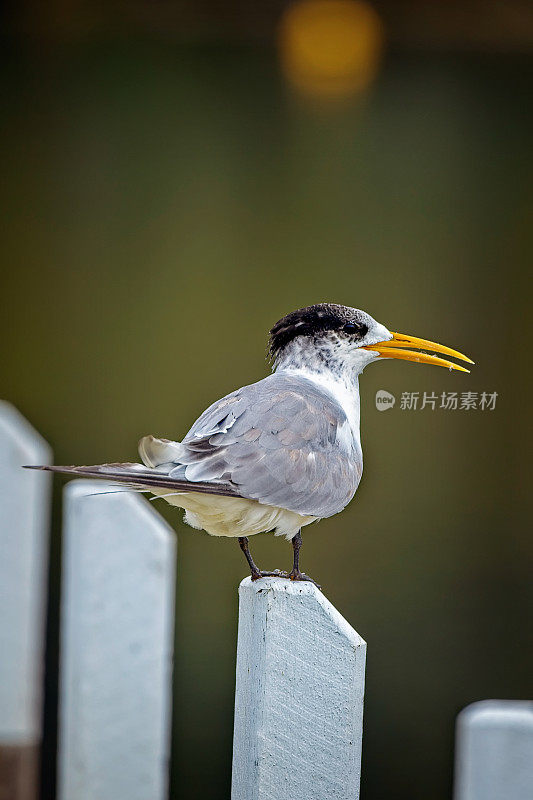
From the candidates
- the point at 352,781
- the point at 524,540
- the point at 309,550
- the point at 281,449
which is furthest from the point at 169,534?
the point at 524,540

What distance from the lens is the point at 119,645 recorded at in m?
1.61

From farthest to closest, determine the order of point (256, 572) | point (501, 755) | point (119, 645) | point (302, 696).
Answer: point (119, 645) → point (256, 572) → point (302, 696) → point (501, 755)

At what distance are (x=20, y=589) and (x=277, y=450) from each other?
463 mm

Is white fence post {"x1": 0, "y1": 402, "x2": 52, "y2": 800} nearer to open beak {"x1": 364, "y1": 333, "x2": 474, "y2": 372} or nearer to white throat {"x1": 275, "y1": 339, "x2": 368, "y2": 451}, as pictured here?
white throat {"x1": 275, "y1": 339, "x2": 368, "y2": 451}

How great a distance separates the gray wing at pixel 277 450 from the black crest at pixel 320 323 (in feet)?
0.38

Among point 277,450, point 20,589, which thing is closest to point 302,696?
point 277,450

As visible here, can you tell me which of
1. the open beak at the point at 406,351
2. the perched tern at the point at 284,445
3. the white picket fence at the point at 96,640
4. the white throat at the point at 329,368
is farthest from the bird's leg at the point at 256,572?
the open beak at the point at 406,351

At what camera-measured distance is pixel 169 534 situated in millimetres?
1606

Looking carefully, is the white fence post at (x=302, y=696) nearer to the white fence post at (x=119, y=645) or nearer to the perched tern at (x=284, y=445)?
the perched tern at (x=284, y=445)

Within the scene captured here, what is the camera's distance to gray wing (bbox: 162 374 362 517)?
1.45m

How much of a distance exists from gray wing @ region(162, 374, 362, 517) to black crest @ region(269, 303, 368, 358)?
0.38 feet

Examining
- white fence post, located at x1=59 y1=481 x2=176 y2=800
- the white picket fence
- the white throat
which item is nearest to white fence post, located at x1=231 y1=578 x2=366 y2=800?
the white picket fence

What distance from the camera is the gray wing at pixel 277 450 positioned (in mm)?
1449

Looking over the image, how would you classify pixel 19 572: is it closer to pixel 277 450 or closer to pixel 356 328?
pixel 277 450
